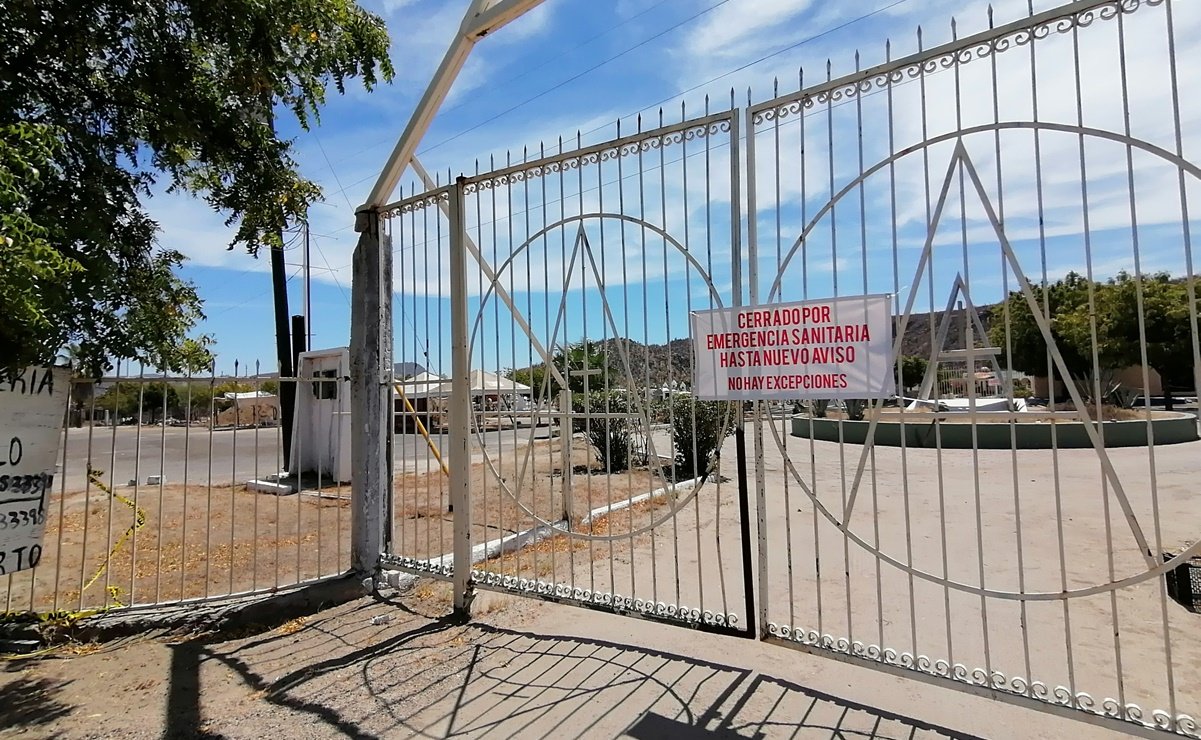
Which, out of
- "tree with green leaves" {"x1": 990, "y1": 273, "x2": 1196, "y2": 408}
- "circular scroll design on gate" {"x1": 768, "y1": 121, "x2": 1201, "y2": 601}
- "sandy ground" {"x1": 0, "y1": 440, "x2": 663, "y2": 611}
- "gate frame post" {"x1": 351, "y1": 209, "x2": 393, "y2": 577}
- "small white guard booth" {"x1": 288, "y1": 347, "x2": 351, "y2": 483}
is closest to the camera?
"circular scroll design on gate" {"x1": 768, "y1": 121, "x2": 1201, "y2": 601}

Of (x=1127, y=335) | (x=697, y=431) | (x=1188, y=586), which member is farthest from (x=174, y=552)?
(x=1127, y=335)

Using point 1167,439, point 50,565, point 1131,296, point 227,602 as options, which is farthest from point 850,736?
point 1167,439

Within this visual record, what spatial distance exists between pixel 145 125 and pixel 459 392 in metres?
2.90

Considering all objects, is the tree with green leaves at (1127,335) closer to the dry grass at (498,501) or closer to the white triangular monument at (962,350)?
the white triangular monument at (962,350)

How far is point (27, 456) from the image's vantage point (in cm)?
415

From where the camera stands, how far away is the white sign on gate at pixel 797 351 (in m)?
2.99

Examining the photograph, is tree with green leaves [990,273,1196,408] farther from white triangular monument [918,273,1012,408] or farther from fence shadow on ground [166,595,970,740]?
fence shadow on ground [166,595,970,740]

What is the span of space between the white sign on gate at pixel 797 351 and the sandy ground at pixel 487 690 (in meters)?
1.46

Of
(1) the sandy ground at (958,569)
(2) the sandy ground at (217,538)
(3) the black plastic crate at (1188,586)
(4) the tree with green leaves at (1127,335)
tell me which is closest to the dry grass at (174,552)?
(2) the sandy ground at (217,538)

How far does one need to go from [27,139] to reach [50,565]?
4.98 meters

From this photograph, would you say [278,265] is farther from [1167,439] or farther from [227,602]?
[1167,439]

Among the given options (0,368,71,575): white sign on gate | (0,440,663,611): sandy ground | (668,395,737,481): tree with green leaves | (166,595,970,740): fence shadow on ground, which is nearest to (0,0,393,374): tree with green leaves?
(0,368,71,575): white sign on gate

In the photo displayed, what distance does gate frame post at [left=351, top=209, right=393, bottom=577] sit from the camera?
5195mm

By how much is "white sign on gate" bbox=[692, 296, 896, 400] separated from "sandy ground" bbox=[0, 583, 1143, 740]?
146cm
